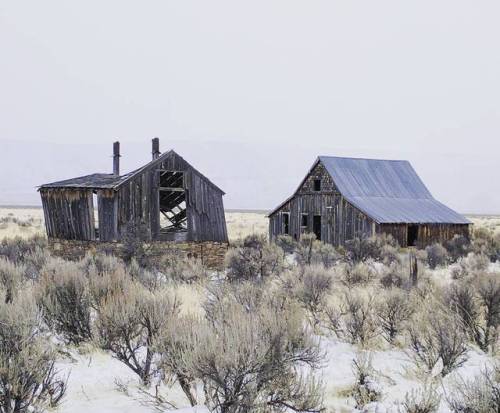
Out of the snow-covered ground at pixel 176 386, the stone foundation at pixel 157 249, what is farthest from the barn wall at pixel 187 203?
the snow-covered ground at pixel 176 386

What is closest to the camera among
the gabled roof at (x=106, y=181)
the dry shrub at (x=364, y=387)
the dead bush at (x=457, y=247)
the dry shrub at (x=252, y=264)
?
the dry shrub at (x=364, y=387)

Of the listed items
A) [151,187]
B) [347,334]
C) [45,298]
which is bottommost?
[347,334]

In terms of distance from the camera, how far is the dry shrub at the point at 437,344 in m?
7.60

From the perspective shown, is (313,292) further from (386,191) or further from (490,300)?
(386,191)

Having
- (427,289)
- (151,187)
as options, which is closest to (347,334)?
(427,289)

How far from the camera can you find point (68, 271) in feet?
29.6

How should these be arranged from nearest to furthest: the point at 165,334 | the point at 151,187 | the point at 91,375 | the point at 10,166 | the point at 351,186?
the point at 165,334, the point at 91,375, the point at 151,187, the point at 351,186, the point at 10,166

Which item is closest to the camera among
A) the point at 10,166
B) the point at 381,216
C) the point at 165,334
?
the point at 165,334

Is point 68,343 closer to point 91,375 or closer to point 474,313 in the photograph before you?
point 91,375

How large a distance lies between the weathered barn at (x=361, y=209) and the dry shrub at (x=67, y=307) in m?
18.6

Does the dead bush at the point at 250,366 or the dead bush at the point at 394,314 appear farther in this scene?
the dead bush at the point at 394,314

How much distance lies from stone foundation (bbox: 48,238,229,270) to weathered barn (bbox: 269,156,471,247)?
7595mm

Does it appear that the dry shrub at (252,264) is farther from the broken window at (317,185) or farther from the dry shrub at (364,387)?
the broken window at (317,185)

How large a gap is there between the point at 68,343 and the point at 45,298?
64cm
